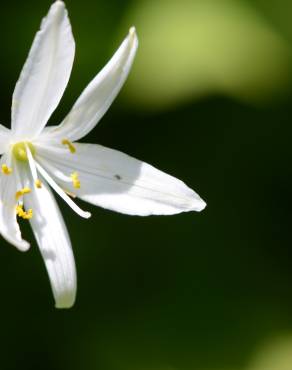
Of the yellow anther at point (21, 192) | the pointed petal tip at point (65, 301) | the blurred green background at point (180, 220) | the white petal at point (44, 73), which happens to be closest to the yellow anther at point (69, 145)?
the white petal at point (44, 73)

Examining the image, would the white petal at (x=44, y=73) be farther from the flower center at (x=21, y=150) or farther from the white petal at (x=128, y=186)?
the white petal at (x=128, y=186)

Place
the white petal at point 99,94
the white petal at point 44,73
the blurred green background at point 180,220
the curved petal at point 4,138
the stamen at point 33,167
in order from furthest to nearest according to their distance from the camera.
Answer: the blurred green background at point 180,220, the stamen at point 33,167, the curved petal at point 4,138, the white petal at point 99,94, the white petal at point 44,73

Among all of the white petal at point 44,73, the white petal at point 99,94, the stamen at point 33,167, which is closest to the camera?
the white petal at point 44,73

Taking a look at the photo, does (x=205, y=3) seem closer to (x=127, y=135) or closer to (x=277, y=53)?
(x=277, y=53)

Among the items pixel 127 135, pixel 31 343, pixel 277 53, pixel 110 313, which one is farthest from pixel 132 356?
pixel 277 53

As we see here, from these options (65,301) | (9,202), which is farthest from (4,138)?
(65,301)

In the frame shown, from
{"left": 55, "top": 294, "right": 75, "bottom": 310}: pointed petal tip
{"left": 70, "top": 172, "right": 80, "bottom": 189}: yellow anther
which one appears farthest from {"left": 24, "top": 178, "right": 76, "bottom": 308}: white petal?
{"left": 70, "top": 172, "right": 80, "bottom": 189}: yellow anther
